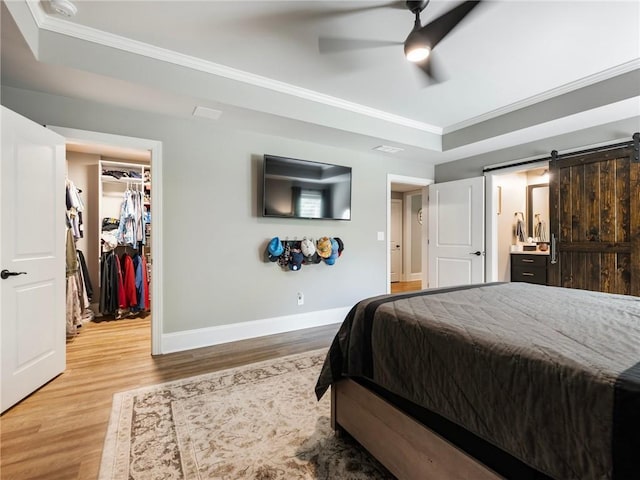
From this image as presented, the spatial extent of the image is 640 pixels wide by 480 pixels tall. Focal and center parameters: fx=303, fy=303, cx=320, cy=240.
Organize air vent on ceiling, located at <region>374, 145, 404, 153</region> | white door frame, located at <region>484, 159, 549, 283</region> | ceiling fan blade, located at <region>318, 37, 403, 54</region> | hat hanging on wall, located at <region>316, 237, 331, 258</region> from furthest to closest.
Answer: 1. white door frame, located at <region>484, 159, 549, 283</region>
2. air vent on ceiling, located at <region>374, 145, 404, 153</region>
3. hat hanging on wall, located at <region>316, 237, 331, 258</region>
4. ceiling fan blade, located at <region>318, 37, 403, 54</region>

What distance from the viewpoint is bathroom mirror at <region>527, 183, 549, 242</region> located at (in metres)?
5.06

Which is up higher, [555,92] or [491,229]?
[555,92]

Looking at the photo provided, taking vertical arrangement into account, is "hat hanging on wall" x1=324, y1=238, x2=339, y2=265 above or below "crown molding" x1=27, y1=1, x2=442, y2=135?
below

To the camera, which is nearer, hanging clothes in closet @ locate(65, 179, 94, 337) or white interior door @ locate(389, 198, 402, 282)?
hanging clothes in closet @ locate(65, 179, 94, 337)

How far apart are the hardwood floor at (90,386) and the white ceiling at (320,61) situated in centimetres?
229

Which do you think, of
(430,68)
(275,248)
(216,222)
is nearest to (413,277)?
(275,248)

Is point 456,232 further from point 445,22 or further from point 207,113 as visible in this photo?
point 207,113

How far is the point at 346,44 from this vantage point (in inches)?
89.7

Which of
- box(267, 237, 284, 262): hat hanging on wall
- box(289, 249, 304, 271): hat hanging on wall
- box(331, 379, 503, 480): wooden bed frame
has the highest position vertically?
box(267, 237, 284, 262): hat hanging on wall

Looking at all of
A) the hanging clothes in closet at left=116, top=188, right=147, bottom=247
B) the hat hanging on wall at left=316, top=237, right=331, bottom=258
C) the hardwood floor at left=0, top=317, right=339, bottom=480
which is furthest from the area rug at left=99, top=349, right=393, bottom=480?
the hanging clothes in closet at left=116, top=188, right=147, bottom=247

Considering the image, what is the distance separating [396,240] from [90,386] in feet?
21.6

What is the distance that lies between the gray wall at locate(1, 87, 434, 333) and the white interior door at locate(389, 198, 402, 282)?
12.4 ft

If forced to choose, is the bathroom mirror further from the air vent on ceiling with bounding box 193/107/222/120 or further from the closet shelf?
the closet shelf

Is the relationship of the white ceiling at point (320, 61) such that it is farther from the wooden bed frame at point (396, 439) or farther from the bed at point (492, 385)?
the wooden bed frame at point (396, 439)
